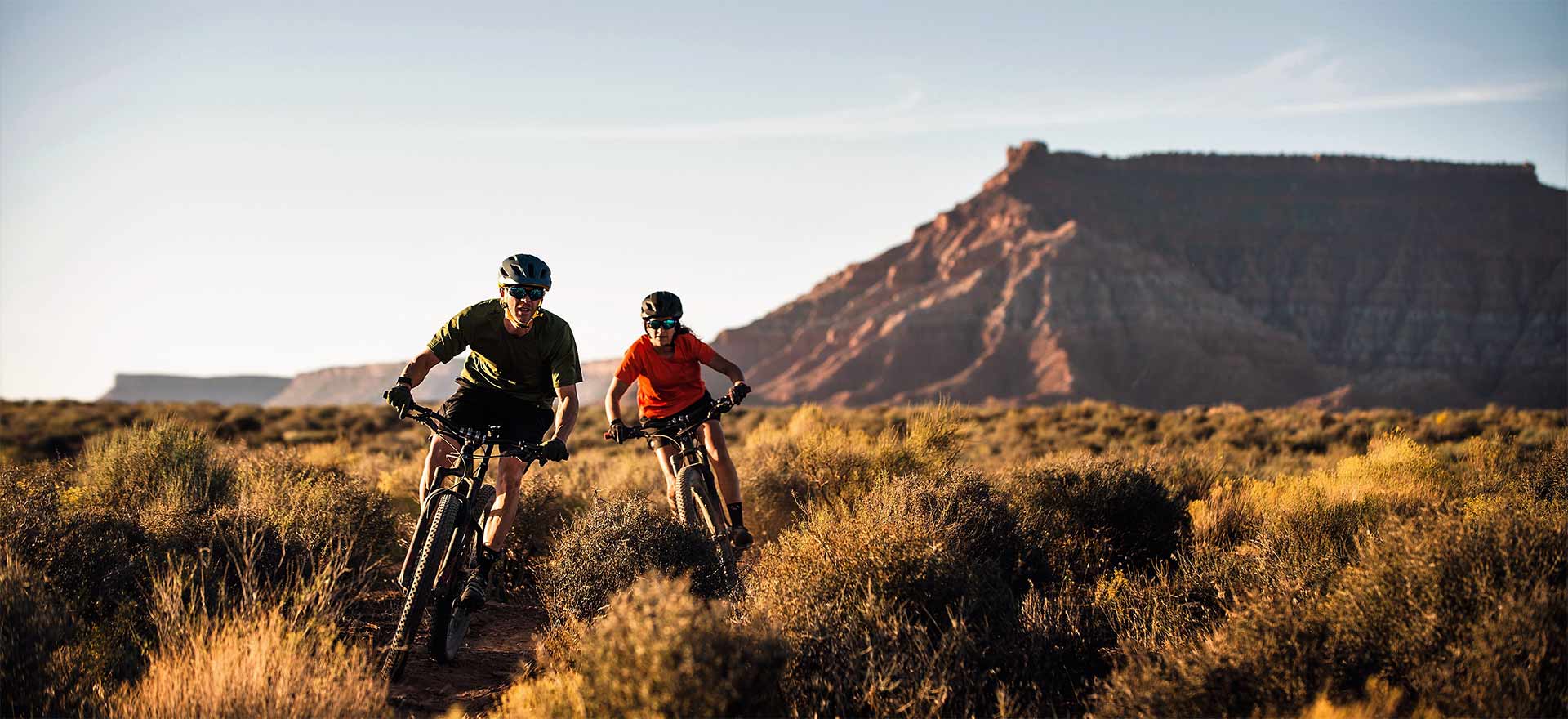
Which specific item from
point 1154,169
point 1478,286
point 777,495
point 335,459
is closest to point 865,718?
point 777,495

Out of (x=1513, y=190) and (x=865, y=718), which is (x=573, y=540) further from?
(x=1513, y=190)

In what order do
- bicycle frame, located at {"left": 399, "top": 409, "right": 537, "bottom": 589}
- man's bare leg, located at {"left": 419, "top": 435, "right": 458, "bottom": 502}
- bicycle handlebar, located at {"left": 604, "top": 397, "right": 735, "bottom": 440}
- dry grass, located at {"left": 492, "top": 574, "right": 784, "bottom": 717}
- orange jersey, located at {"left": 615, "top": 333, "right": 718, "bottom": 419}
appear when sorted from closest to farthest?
1. dry grass, located at {"left": 492, "top": 574, "right": 784, "bottom": 717}
2. bicycle frame, located at {"left": 399, "top": 409, "right": 537, "bottom": 589}
3. man's bare leg, located at {"left": 419, "top": 435, "right": 458, "bottom": 502}
4. bicycle handlebar, located at {"left": 604, "top": 397, "right": 735, "bottom": 440}
5. orange jersey, located at {"left": 615, "top": 333, "right": 718, "bottom": 419}

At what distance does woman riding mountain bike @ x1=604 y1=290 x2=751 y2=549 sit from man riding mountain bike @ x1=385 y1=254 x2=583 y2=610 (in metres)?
1.19

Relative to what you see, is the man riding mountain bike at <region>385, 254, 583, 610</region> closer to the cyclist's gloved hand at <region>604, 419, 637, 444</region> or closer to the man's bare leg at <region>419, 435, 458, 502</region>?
the man's bare leg at <region>419, 435, 458, 502</region>

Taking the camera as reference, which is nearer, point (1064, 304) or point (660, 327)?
point (660, 327)

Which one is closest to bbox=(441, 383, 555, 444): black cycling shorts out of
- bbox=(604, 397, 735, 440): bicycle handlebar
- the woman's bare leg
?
bbox=(604, 397, 735, 440): bicycle handlebar

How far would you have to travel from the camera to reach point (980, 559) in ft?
20.3

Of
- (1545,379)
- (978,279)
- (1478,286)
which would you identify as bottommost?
(1545,379)

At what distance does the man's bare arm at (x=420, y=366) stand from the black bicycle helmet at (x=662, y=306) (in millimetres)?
1674

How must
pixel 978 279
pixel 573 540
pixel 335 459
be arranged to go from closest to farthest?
pixel 573 540
pixel 335 459
pixel 978 279

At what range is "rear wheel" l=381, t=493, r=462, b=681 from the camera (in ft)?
17.7

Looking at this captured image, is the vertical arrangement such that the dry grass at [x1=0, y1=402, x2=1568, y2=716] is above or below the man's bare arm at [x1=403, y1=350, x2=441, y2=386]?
below

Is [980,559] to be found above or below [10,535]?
below

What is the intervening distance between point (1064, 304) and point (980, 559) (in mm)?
100498
